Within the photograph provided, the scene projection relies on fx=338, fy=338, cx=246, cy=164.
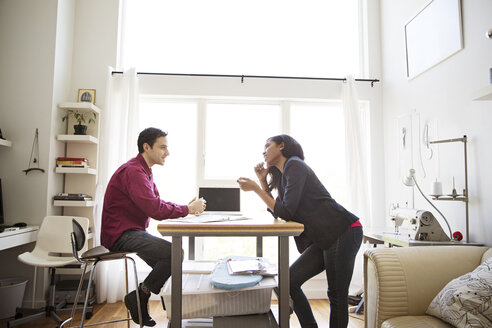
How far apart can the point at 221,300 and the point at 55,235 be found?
6.60ft

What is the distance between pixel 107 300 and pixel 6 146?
5.67 ft

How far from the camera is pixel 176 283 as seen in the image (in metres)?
1.47

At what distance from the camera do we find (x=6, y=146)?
317cm

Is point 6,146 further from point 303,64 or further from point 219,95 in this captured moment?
point 303,64

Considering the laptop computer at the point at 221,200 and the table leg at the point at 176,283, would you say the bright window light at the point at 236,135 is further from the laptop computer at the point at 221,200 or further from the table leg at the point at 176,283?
the table leg at the point at 176,283

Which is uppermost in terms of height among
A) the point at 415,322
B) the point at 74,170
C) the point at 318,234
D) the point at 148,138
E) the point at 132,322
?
the point at 148,138

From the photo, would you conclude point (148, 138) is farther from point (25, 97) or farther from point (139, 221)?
point (25, 97)

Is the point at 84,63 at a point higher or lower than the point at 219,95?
higher

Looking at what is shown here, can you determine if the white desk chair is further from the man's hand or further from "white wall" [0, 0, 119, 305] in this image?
the man's hand

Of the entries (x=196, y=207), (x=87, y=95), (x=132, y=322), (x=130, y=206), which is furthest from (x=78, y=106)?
(x=132, y=322)

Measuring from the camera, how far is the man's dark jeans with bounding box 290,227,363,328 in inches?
68.3

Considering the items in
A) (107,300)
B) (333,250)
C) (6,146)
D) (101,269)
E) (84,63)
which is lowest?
(107,300)

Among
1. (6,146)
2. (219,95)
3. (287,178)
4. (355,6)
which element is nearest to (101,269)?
(6,146)

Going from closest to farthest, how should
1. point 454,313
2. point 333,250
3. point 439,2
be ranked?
point 454,313
point 333,250
point 439,2
